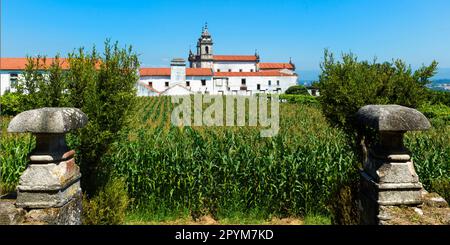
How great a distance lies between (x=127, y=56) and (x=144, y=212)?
357 cm

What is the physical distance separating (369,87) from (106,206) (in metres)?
5.09

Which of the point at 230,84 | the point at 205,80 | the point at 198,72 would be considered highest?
the point at 198,72

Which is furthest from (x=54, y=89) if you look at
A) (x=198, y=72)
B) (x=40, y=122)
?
(x=198, y=72)

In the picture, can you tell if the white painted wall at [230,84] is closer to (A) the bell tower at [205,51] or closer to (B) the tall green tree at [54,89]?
(A) the bell tower at [205,51]

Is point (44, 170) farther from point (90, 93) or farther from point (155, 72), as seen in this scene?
point (155, 72)

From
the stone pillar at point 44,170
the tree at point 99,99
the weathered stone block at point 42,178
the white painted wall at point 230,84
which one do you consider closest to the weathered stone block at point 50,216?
the stone pillar at point 44,170

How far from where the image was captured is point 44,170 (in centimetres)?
402

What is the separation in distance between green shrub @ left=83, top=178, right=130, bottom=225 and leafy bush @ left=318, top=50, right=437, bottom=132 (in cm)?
437

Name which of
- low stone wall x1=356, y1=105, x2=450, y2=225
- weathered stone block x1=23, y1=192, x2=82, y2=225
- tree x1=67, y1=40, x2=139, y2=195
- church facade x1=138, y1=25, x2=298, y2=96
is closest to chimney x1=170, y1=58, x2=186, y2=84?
church facade x1=138, y1=25, x2=298, y2=96

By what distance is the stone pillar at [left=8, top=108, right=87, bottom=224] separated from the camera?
393 cm

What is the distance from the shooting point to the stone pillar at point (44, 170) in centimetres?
393

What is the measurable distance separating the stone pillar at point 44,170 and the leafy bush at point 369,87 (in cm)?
480
